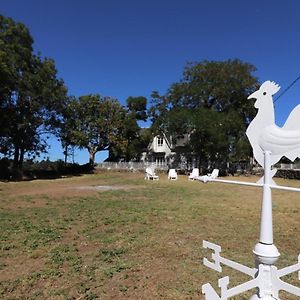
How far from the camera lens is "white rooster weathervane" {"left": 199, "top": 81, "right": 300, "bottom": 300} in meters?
1.70

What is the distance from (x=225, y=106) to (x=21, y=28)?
22.7 meters

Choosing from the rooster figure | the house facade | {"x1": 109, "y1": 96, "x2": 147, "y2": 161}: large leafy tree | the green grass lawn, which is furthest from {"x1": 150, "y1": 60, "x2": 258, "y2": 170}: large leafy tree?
the rooster figure

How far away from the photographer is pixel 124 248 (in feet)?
19.3

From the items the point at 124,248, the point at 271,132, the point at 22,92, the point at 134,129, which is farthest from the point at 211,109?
the point at 271,132

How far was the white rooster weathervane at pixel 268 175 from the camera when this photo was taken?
5.58 ft

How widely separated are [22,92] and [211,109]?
2022 cm

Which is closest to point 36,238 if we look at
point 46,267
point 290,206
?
point 46,267

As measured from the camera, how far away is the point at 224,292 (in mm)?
1615

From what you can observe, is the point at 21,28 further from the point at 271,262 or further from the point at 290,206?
the point at 271,262

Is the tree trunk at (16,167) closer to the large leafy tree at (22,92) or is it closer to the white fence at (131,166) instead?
the large leafy tree at (22,92)

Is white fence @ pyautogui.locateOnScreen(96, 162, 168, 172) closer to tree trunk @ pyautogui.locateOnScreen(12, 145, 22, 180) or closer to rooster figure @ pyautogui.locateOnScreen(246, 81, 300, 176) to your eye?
tree trunk @ pyautogui.locateOnScreen(12, 145, 22, 180)

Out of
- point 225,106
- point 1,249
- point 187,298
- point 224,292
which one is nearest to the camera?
point 224,292

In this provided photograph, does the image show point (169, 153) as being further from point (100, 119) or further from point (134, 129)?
point (100, 119)

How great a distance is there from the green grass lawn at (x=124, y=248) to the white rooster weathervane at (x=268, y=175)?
242cm
